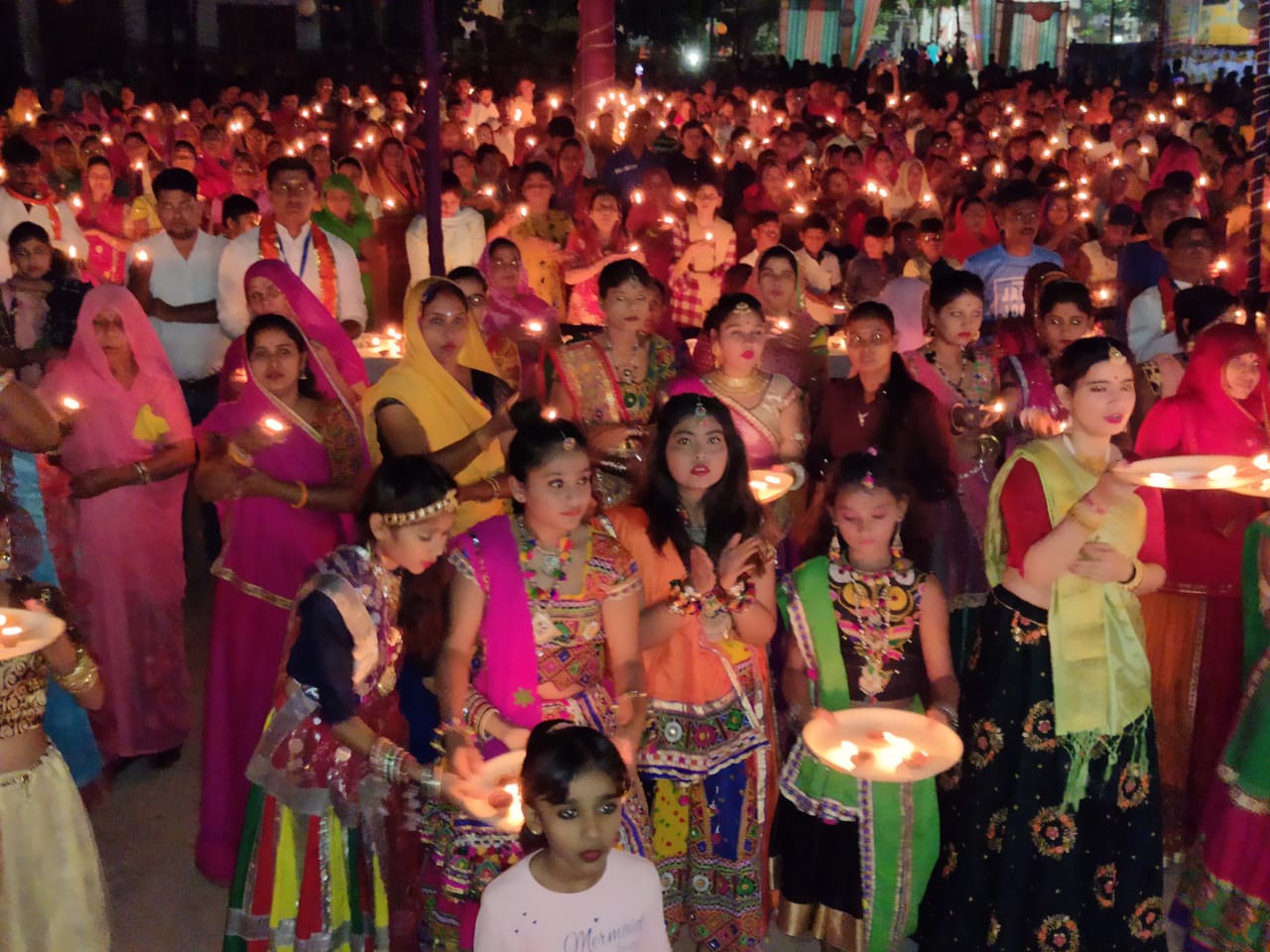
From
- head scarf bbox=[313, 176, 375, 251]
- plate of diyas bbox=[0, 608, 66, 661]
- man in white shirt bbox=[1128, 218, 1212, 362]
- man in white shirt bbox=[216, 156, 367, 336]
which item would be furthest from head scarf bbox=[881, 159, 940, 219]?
plate of diyas bbox=[0, 608, 66, 661]

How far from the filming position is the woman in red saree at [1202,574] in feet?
10.4

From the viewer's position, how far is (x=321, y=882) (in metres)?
2.51

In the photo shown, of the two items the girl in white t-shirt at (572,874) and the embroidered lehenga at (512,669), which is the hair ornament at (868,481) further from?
the girl in white t-shirt at (572,874)

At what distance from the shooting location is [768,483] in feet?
10.3

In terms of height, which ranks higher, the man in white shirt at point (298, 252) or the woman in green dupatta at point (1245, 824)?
the man in white shirt at point (298, 252)

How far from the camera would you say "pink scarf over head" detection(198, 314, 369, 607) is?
328 cm

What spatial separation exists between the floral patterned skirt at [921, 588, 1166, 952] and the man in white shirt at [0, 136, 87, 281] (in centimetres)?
495

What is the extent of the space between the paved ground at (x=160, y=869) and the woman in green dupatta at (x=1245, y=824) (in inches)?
10.9

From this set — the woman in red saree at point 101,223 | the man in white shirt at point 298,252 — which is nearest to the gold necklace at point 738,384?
the man in white shirt at point 298,252

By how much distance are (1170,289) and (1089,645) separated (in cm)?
229

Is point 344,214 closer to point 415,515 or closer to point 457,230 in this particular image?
point 457,230

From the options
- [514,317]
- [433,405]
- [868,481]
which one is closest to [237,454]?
[433,405]

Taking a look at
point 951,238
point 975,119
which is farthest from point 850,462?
point 975,119

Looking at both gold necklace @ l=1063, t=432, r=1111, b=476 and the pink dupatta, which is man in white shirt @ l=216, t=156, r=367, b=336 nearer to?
the pink dupatta
